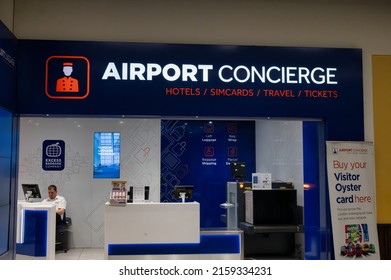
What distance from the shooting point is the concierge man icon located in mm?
5062

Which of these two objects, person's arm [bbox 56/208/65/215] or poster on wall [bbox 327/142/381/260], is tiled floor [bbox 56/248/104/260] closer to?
person's arm [bbox 56/208/65/215]

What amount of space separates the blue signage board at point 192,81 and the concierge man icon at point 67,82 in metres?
0.01

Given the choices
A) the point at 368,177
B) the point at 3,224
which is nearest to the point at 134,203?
the point at 3,224

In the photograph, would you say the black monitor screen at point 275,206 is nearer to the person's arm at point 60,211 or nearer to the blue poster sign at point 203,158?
the blue poster sign at point 203,158

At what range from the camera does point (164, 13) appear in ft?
17.4

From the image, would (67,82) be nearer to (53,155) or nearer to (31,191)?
(31,191)

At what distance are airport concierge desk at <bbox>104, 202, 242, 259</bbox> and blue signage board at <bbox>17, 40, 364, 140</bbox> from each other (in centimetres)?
130

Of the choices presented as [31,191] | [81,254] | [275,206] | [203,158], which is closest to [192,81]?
[275,206]

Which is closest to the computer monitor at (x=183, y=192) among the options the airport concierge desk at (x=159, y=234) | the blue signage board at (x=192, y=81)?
the airport concierge desk at (x=159, y=234)

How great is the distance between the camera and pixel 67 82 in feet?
16.6

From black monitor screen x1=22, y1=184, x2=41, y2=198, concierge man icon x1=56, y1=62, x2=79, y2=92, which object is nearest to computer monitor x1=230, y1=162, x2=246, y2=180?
concierge man icon x1=56, y1=62, x2=79, y2=92

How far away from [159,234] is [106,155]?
3732mm

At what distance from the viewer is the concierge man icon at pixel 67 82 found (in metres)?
5.06
